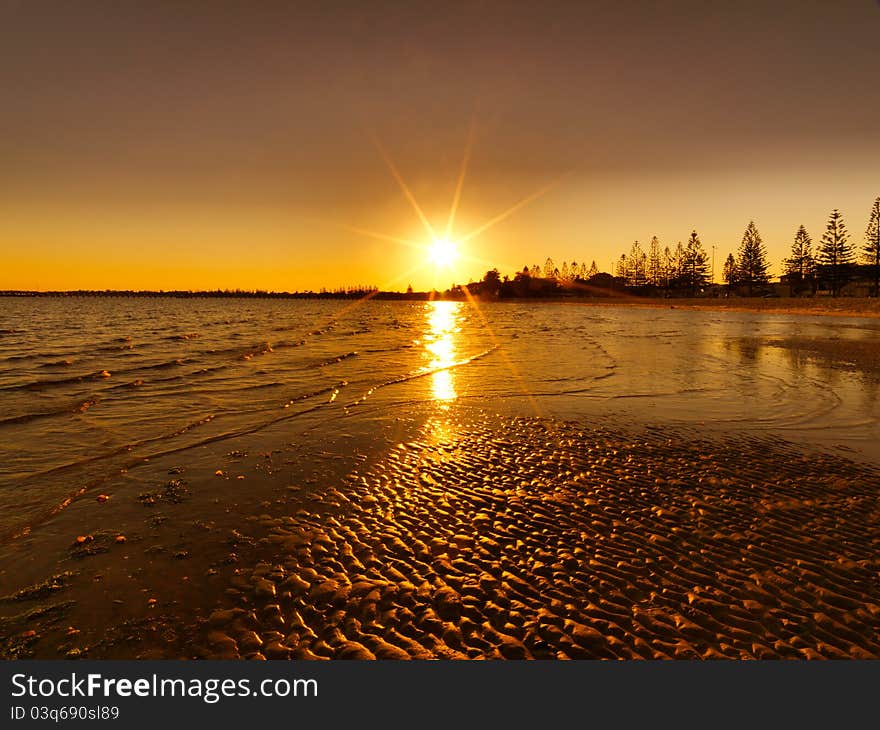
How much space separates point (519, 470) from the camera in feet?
28.8

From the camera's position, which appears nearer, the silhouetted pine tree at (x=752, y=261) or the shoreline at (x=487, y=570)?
the shoreline at (x=487, y=570)

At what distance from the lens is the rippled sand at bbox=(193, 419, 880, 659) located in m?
4.25

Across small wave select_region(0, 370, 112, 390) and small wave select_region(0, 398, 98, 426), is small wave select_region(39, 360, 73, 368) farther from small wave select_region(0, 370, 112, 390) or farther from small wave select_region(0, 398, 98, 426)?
small wave select_region(0, 398, 98, 426)

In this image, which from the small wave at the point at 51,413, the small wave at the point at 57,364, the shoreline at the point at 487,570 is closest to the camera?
the shoreline at the point at 487,570

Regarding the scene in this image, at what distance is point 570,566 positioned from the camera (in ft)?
17.9

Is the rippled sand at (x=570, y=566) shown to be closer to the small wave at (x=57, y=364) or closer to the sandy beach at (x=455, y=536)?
the sandy beach at (x=455, y=536)

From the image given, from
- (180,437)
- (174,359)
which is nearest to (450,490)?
(180,437)

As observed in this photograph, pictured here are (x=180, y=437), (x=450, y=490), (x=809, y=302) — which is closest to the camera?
(x=450, y=490)

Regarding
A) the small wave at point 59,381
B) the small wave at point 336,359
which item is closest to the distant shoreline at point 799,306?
the small wave at point 336,359

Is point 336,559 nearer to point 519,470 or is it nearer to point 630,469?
point 519,470

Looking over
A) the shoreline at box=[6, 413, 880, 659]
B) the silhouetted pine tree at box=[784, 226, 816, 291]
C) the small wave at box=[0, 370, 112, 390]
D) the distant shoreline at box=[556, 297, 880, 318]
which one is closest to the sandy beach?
the shoreline at box=[6, 413, 880, 659]

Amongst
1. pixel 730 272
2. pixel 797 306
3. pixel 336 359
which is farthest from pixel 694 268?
pixel 336 359

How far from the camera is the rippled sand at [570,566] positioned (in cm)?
425

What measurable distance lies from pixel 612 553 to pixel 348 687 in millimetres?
3707
